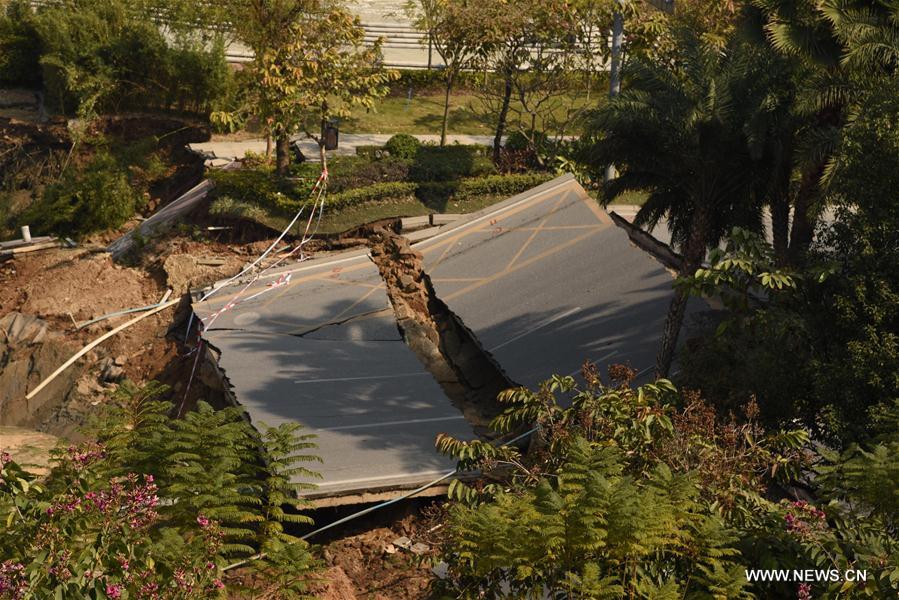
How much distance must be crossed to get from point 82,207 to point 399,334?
14.2 m

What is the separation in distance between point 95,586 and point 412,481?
8878mm

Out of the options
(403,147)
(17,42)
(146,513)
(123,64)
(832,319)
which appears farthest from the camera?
(17,42)

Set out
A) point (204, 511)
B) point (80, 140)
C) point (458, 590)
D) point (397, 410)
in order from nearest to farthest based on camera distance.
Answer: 1. point (458, 590)
2. point (204, 511)
3. point (397, 410)
4. point (80, 140)

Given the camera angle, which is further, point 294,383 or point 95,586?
point 294,383

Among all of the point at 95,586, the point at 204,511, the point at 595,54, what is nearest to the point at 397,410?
the point at 204,511

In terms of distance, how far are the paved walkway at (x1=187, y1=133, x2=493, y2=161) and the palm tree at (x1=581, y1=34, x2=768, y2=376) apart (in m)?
16.9

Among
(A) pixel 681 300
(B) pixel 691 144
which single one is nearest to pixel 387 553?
(A) pixel 681 300

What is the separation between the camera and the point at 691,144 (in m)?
19.2

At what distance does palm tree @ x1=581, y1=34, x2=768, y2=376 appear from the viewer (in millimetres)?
19062

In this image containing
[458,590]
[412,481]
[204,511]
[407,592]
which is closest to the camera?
[458,590]

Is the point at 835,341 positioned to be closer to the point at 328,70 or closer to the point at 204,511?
the point at 204,511

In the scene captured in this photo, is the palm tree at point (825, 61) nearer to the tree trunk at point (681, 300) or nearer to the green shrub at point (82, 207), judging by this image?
the tree trunk at point (681, 300)

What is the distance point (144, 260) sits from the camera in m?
29.1

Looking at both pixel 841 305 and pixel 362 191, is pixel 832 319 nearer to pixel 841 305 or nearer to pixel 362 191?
pixel 841 305
